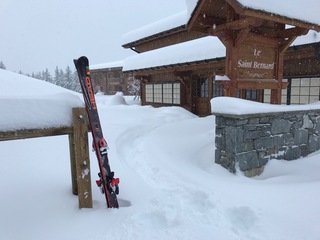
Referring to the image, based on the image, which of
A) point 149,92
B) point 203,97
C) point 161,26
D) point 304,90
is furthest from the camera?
point 149,92

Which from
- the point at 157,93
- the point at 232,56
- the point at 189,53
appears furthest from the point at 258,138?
the point at 157,93

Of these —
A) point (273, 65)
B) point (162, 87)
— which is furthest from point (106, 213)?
point (162, 87)

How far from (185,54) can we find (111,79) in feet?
64.8

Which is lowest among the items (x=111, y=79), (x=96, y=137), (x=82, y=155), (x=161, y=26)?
(x=82, y=155)

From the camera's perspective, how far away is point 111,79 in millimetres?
29469

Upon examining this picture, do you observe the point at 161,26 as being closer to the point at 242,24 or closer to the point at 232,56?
the point at 232,56

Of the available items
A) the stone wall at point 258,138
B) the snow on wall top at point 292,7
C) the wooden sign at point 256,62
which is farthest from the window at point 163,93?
the stone wall at point 258,138

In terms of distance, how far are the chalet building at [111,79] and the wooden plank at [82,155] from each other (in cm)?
2385

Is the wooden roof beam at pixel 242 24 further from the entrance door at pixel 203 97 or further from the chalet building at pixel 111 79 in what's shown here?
the chalet building at pixel 111 79

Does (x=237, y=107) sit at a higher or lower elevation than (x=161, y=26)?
lower

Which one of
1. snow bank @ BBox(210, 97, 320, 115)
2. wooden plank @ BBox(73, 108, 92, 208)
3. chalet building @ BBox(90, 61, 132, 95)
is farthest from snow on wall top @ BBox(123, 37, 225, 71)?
chalet building @ BBox(90, 61, 132, 95)

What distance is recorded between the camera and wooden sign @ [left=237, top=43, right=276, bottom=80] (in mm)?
5285

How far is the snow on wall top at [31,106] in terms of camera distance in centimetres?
260

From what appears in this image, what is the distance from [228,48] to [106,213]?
4.12 meters
